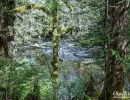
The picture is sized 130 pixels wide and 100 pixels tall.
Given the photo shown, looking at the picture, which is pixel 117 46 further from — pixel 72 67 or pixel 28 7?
pixel 72 67

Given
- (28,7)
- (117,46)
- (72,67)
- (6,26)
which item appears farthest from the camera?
(72,67)

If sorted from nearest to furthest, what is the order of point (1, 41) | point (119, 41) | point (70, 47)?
point (119, 41)
point (1, 41)
point (70, 47)

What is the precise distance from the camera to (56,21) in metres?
7.93

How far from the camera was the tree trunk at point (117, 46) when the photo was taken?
14.8ft

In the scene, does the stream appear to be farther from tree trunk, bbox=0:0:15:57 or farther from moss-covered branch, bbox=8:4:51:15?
moss-covered branch, bbox=8:4:51:15

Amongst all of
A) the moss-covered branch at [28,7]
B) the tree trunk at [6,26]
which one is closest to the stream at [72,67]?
the tree trunk at [6,26]

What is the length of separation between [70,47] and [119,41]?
17.9m

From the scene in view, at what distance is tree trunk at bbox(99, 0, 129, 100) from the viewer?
4500 mm

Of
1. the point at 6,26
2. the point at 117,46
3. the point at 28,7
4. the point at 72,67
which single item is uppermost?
the point at 28,7

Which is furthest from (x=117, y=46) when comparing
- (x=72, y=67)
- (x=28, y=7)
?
(x=72, y=67)

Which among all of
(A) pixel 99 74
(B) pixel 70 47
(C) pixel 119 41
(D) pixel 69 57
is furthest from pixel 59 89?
(B) pixel 70 47

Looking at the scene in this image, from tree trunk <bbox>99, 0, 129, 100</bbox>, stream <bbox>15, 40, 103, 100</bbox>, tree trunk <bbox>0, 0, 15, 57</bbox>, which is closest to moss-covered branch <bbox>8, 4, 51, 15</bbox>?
tree trunk <bbox>0, 0, 15, 57</bbox>

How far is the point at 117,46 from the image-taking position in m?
4.65

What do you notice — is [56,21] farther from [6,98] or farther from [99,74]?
[99,74]
